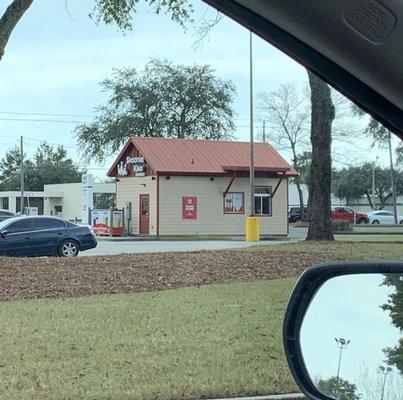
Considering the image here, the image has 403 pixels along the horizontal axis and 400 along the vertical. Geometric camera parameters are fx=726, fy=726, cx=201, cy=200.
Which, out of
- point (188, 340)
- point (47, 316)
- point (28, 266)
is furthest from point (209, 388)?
point (28, 266)

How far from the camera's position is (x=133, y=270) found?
1362 cm

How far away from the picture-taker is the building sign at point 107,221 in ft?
117

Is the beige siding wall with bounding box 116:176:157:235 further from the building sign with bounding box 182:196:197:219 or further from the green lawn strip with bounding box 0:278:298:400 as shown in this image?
the green lawn strip with bounding box 0:278:298:400

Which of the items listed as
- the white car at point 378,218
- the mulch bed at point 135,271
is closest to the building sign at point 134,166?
the white car at point 378,218

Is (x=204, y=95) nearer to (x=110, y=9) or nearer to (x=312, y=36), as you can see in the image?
(x=110, y=9)

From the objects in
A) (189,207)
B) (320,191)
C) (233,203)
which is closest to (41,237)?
(320,191)

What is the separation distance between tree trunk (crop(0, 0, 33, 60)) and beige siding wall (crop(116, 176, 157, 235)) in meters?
23.4

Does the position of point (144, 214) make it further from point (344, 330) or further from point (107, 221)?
point (344, 330)

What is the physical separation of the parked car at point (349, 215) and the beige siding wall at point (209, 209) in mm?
10536

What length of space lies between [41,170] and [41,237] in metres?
56.9

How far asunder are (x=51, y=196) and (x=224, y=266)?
4650 cm

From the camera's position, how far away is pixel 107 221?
35969 millimetres

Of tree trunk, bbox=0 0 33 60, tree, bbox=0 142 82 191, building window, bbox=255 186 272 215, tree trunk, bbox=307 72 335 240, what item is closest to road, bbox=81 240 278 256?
tree trunk, bbox=307 72 335 240

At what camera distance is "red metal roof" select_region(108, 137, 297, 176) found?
36.1 metres
